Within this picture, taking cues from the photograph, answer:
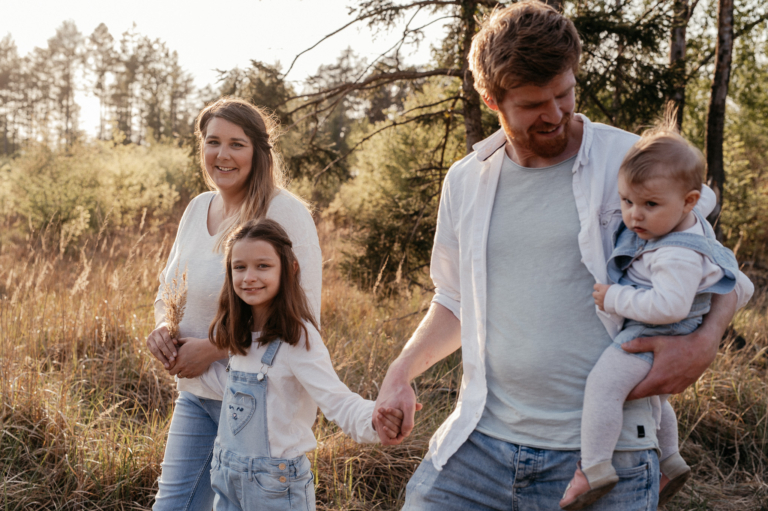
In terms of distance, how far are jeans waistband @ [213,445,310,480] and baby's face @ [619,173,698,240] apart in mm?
1370

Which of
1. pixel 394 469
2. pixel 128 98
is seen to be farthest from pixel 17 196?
pixel 128 98

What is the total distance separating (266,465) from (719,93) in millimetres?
6517

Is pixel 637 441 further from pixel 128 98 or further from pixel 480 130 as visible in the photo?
pixel 128 98

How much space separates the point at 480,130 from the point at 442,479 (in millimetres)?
4152

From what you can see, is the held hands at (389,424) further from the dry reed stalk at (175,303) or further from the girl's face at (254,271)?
the dry reed stalk at (175,303)

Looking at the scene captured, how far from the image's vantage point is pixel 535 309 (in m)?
1.57

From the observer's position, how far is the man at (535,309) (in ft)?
4.85

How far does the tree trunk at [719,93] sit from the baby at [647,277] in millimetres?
5347

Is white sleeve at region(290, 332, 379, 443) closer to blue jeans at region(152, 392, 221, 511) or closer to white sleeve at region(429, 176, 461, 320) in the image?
white sleeve at region(429, 176, 461, 320)

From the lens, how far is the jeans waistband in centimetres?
194

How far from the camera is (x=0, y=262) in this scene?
8.57 m

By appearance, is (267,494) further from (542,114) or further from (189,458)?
(542,114)

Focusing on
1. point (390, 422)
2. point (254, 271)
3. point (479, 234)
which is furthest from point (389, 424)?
point (254, 271)

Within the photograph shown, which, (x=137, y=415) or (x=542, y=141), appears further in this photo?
(x=137, y=415)
